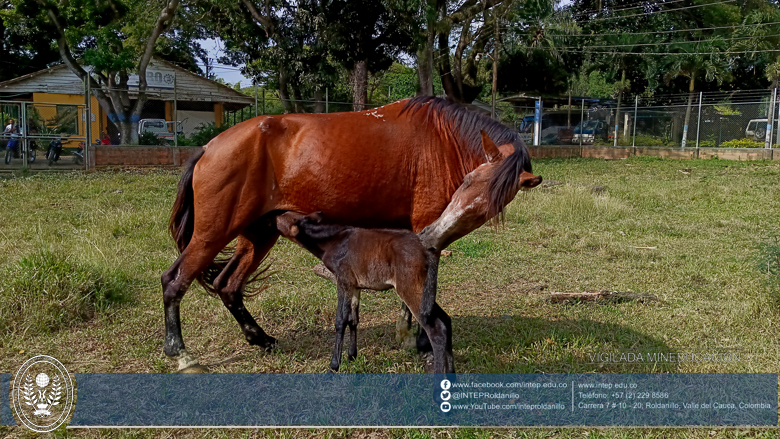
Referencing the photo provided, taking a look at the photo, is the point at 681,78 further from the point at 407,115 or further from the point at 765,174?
the point at 407,115

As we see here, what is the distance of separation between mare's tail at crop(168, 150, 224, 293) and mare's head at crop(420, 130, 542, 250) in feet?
6.18

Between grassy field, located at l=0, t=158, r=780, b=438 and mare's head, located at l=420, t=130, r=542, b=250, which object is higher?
mare's head, located at l=420, t=130, r=542, b=250

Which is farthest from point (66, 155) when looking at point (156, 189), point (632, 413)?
point (632, 413)

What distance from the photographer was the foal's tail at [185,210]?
13.1ft

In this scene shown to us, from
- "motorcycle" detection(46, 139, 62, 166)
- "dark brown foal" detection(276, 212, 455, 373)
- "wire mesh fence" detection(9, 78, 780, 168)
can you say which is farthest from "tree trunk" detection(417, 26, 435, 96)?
"dark brown foal" detection(276, 212, 455, 373)

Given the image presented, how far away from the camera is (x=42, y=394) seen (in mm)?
3227

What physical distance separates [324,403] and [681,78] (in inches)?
1247

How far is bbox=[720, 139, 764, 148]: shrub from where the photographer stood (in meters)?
20.4

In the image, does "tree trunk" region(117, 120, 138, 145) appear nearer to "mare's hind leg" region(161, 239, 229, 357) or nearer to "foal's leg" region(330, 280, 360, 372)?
"mare's hind leg" region(161, 239, 229, 357)

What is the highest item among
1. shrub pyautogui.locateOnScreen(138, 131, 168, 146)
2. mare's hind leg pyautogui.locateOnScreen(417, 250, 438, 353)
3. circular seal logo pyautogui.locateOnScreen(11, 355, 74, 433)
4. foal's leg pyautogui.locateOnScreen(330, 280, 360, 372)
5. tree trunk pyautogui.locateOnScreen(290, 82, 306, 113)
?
tree trunk pyautogui.locateOnScreen(290, 82, 306, 113)

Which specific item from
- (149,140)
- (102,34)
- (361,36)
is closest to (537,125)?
(361,36)

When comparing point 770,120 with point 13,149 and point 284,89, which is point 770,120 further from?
point 13,149

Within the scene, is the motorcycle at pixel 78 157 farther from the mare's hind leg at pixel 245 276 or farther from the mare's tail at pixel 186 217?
the mare's hind leg at pixel 245 276
